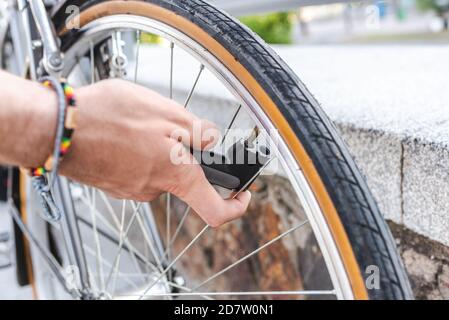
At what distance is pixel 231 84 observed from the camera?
724mm

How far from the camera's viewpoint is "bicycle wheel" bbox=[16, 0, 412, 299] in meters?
0.63

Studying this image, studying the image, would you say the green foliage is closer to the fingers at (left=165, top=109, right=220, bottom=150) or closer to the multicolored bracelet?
the fingers at (left=165, top=109, right=220, bottom=150)

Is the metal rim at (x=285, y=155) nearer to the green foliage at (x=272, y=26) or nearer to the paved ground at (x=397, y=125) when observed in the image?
the paved ground at (x=397, y=125)

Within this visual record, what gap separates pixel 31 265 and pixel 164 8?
1022 mm

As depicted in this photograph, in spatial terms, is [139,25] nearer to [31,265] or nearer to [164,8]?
[164,8]

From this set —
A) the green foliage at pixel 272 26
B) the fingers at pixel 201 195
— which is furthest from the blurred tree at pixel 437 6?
the fingers at pixel 201 195

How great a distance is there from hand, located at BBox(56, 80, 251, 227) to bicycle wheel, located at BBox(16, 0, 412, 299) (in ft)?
0.39

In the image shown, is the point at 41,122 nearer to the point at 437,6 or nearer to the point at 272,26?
the point at 272,26

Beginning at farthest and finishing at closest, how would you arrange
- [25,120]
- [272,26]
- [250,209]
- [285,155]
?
1. [272,26]
2. [250,209]
3. [285,155]
4. [25,120]

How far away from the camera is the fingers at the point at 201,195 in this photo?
0.67m

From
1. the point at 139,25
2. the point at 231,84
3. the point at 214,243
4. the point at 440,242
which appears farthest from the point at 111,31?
the point at 214,243

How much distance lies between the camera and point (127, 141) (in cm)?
61

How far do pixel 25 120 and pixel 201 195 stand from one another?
236 millimetres

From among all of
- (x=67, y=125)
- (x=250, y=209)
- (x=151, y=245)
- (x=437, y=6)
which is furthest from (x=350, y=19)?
(x=67, y=125)
